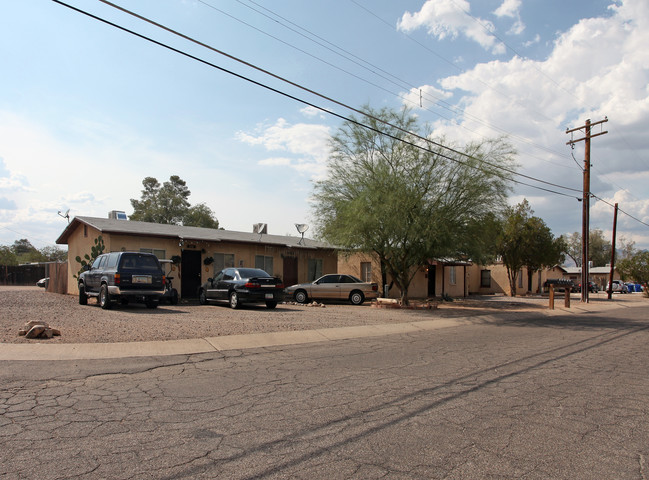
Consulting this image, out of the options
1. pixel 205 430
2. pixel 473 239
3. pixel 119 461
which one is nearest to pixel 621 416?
pixel 205 430

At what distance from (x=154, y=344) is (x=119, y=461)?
5541 millimetres

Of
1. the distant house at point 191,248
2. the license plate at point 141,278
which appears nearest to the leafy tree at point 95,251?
the distant house at point 191,248

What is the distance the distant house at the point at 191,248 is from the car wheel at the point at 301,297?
8.67 ft

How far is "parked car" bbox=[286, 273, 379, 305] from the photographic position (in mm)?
22828

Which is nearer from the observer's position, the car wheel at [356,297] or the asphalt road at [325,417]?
the asphalt road at [325,417]

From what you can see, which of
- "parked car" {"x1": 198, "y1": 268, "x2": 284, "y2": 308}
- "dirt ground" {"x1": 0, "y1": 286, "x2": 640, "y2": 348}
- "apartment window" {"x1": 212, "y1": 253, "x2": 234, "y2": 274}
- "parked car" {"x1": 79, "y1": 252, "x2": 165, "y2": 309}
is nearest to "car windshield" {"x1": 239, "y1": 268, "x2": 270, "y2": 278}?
"parked car" {"x1": 198, "y1": 268, "x2": 284, "y2": 308}

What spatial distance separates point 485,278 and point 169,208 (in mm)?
37775

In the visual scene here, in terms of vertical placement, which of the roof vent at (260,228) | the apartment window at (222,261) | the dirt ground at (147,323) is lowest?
the dirt ground at (147,323)

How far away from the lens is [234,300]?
1769cm

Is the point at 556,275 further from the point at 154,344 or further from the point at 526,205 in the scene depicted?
the point at 154,344

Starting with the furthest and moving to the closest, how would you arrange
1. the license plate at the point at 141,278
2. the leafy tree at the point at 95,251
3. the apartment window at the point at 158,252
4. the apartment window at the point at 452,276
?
the apartment window at the point at 452,276, the apartment window at the point at 158,252, the leafy tree at the point at 95,251, the license plate at the point at 141,278

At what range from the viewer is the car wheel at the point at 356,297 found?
22.9 meters

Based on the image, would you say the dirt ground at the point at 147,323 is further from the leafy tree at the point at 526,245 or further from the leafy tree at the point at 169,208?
the leafy tree at the point at 169,208

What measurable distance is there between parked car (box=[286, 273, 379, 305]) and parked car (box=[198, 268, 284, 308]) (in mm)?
4612
